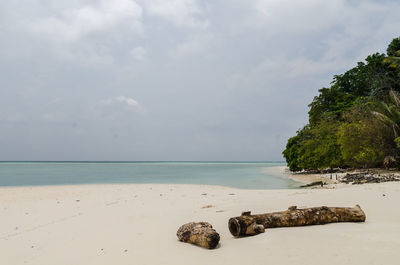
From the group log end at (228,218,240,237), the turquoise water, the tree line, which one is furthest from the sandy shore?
the tree line

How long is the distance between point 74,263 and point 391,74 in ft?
130

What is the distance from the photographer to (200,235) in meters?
4.07

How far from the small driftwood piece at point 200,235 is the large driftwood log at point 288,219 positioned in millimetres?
470

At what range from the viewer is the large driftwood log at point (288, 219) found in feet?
13.8

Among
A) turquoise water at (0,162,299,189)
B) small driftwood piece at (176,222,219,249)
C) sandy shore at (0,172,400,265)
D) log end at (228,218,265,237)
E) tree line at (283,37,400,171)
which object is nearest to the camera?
sandy shore at (0,172,400,265)

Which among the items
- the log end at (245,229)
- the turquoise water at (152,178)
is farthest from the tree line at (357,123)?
the log end at (245,229)

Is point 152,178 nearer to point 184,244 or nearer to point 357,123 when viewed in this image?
point 357,123

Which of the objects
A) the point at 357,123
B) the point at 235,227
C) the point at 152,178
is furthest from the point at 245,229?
the point at 152,178

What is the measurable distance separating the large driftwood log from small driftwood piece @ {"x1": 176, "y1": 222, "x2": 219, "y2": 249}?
1.54 ft

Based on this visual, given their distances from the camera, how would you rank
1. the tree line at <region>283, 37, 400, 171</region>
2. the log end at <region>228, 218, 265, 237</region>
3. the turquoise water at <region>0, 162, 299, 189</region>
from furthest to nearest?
the turquoise water at <region>0, 162, 299, 189</region> < the tree line at <region>283, 37, 400, 171</region> < the log end at <region>228, 218, 265, 237</region>

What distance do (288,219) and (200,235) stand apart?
169 centimetres

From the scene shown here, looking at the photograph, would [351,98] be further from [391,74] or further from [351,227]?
[351,227]

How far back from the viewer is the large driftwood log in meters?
4.22

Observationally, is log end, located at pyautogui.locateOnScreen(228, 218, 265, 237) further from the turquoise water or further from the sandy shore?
the turquoise water
